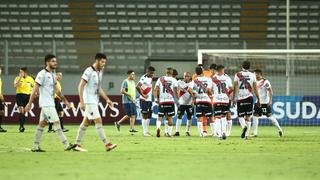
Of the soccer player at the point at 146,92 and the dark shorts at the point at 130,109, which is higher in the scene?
the soccer player at the point at 146,92

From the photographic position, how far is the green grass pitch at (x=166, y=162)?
10.7m

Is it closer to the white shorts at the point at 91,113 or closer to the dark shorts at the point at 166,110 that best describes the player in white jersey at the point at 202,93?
the dark shorts at the point at 166,110

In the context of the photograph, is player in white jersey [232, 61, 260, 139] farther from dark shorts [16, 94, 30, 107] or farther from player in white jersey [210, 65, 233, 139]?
dark shorts [16, 94, 30, 107]

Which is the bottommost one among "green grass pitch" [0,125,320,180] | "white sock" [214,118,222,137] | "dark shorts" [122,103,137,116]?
"green grass pitch" [0,125,320,180]

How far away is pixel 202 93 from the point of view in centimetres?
A: 2192

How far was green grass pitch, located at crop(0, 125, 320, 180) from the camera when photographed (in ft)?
35.3

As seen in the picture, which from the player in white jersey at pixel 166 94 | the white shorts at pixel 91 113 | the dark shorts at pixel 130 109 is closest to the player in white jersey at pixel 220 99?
the player in white jersey at pixel 166 94

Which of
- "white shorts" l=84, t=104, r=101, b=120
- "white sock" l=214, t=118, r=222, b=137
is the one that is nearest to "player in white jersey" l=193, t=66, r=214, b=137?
"white sock" l=214, t=118, r=222, b=137

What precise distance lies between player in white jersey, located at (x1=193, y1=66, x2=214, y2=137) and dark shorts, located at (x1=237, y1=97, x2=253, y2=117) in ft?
3.47

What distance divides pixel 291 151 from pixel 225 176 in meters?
5.47

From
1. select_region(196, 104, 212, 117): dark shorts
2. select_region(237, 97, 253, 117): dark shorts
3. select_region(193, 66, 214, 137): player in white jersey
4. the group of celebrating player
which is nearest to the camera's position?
the group of celebrating player

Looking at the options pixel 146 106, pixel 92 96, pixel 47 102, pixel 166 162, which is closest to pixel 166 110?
pixel 146 106

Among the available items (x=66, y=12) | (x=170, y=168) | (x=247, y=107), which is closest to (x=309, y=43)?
(x=66, y=12)

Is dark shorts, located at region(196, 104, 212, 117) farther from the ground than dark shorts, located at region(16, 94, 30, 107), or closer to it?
closer to it
